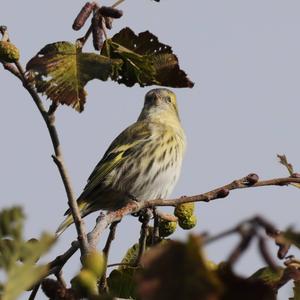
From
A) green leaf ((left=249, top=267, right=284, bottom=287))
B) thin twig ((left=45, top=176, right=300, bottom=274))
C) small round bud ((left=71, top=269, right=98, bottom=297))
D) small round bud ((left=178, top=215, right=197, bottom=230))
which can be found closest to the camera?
small round bud ((left=71, top=269, right=98, bottom=297))

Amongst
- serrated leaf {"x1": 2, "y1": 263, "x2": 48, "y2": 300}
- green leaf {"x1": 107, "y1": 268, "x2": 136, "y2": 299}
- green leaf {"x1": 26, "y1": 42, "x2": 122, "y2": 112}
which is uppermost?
green leaf {"x1": 26, "y1": 42, "x2": 122, "y2": 112}

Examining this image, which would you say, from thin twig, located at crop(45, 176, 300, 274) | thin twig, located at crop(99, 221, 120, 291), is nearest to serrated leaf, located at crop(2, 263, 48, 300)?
thin twig, located at crop(45, 176, 300, 274)

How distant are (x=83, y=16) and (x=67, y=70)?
0.80 ft

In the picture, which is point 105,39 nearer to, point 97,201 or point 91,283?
point 91,283

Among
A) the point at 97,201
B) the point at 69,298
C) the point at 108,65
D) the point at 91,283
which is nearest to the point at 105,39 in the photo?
the point at 108,65

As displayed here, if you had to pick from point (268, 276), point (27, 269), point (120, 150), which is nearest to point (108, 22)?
point (268, 276)

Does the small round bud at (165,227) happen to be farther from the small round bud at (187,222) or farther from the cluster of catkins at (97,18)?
the cluster of catkins at (97,18)

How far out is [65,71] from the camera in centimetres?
308

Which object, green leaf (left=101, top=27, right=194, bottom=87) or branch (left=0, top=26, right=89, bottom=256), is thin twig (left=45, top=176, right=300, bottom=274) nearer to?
branch (left=0, top=26, right=89, bottom=256)

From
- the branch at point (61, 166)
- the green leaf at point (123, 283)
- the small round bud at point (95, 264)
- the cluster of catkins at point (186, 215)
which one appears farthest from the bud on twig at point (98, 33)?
the small round bud at point (95, 264)

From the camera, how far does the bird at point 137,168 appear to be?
7293mm

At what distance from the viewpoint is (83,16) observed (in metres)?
3.08

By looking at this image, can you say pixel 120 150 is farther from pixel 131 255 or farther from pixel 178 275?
pixel 178 275

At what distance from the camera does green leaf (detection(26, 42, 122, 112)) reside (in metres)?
2.99
